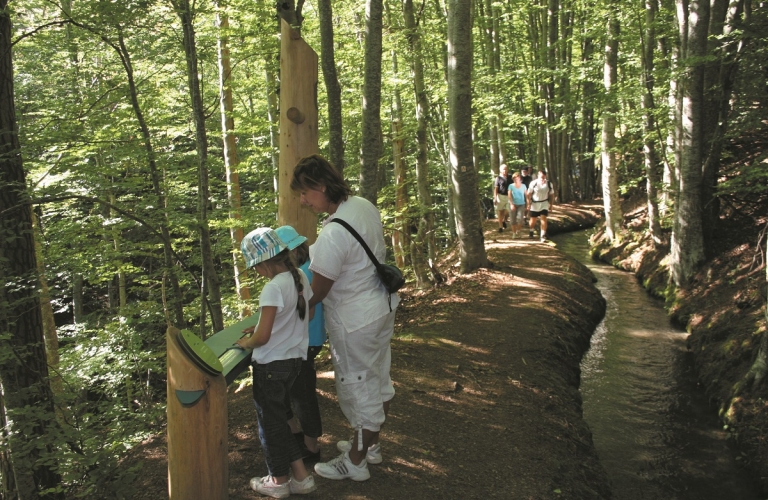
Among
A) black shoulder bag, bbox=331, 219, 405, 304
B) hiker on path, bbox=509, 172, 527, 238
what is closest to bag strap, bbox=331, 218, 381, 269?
black shoulder bag, bbox=331, 219, 405, 304

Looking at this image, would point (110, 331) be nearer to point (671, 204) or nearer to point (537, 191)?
point (537, 191)

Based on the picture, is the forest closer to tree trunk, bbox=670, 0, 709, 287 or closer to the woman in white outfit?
tree trunk, bbox=670, 0, 709, 287

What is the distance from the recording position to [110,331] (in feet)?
36.6

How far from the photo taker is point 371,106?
751cm

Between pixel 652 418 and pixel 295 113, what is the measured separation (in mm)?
5976

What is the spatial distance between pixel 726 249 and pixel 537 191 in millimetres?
5138

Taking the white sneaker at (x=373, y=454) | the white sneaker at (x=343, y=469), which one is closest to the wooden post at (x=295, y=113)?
the white sneaker at (x=373, y=454)

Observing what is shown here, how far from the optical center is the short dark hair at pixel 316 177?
11.8ft

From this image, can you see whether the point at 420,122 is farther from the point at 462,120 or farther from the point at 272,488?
the point at 272,488

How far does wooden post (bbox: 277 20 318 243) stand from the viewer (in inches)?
182

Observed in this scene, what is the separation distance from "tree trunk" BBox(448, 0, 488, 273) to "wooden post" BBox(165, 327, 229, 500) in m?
7.71

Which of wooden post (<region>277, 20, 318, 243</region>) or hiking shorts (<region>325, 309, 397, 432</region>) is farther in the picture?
wooden post (<region>277, 20, 318, 243</region>)

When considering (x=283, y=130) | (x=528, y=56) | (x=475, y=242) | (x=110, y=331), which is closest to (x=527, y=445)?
(x=283, y=130)

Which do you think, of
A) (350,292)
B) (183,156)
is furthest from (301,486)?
(183,156)
